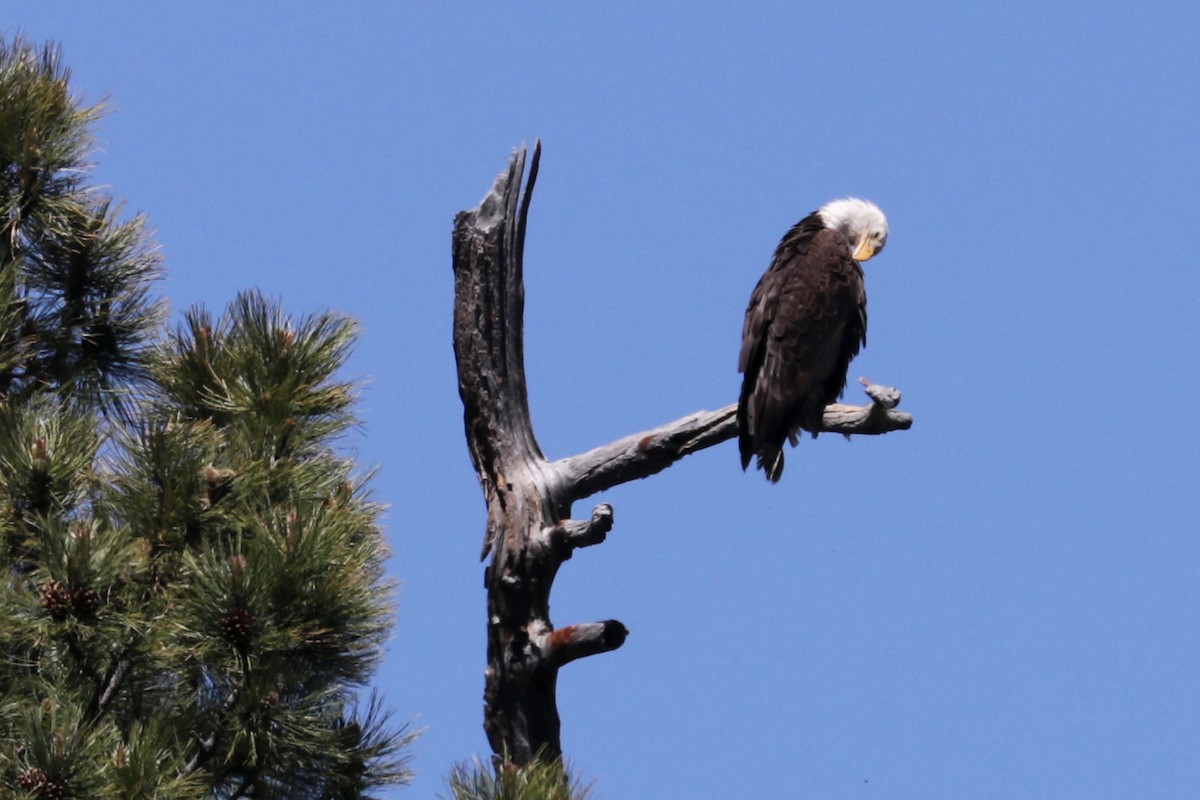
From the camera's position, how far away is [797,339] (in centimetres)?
671

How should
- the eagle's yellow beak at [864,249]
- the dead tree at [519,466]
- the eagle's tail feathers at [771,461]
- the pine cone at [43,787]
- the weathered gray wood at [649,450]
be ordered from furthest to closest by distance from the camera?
the eagle's yellow beak at [864,249]
the eagle's tail feathers at [771,461]
the weathered gray wood at [649,450]
the dead tree at [519,466]
the pine cone at [43,787]

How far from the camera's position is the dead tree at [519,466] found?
17.0ft

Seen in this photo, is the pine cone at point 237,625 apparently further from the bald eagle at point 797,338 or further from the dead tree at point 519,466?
the bald eagle at point 797,338

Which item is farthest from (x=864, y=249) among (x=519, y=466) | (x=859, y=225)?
(x=519, y=466)

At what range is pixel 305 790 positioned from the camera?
4.66 m

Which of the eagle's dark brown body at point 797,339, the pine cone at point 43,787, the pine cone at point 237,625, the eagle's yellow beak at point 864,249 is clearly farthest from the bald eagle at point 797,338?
the pine cone at point 43,787

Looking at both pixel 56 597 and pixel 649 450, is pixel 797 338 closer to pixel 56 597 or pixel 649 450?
pixel 649 450

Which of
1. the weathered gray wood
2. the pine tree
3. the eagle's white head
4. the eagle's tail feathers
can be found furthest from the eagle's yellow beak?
the pine tree

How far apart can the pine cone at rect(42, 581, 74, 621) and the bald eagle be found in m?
2.65

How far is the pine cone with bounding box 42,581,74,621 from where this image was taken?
423 cm

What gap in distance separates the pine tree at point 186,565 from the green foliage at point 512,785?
520 millimetres

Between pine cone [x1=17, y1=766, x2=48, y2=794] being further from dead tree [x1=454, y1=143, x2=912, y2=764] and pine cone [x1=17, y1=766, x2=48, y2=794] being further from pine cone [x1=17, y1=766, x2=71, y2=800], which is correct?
dead tree [x1=454, y1=143, x2=912, y2=764]

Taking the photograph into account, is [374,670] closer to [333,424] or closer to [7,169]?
[333,424]

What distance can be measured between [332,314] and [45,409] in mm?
944
